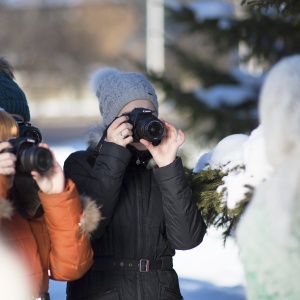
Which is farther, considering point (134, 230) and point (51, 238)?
point (134, 230)

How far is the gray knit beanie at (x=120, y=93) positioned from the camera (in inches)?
→ 118

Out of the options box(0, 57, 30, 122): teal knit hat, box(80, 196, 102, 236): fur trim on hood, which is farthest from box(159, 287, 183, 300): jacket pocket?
box(0, 57, 30, 122): teal knit hat

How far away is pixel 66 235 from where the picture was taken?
2.47 metres

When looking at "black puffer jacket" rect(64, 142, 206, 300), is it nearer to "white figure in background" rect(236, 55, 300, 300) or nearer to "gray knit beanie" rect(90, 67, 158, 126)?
"gray knit beanie" rect(90, 67, 158, 126)

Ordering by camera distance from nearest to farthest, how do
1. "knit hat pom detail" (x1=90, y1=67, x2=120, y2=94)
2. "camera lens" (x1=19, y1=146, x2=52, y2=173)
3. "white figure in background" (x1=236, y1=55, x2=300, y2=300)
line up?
1. "white figure in background" (x1=236, y1=55, x2=300, y2=300)
2. "camera lens" (x1=19, y1=146, x2=52, y2=173)
3. "knit hat pom detail" (x1=90, y1=67, x2=120, y2=94)

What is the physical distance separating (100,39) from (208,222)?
3188cm

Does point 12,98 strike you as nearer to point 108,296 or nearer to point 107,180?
point 107,180

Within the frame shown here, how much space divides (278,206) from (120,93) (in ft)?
3.82

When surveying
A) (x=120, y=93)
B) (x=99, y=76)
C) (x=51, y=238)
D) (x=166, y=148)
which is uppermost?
(x=99, y=76)

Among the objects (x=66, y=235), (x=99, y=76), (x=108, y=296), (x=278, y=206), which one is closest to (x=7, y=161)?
(x=66, y=235)

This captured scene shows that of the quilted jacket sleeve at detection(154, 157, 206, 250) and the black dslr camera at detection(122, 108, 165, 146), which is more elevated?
the black dslr camera at detection(122, 108, 165, 146)

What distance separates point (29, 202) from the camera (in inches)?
98.7

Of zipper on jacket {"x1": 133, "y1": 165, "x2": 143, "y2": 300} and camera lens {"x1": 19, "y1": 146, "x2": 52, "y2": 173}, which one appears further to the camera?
zipper on jacket {"x1": 133, "y1": 165, "x2": 143, "y2": 300}

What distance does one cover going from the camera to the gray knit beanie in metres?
3.01
